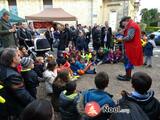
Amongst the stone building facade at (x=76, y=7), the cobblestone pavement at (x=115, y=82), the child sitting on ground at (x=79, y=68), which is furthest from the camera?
the stone building facade at (x=76, y=7)

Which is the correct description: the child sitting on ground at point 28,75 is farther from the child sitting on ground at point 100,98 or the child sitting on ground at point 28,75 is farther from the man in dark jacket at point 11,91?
the child sitting on ground at point 100,98

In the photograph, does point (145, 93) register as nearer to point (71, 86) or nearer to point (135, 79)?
point (135, 79)

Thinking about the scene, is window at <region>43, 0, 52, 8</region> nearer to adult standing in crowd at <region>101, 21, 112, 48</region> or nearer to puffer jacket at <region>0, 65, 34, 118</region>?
adult standing in crowd at <region>101, 21, 112, 48</region>

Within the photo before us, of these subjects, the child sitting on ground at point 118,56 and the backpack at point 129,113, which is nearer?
the backpack at point 129,113

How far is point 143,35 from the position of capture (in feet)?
36.5

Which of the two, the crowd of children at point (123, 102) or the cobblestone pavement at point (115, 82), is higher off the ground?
the crowd of children at point (123, 102)

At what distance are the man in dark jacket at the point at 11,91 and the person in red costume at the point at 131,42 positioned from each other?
4.22 metres

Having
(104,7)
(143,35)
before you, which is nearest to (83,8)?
(104,7)

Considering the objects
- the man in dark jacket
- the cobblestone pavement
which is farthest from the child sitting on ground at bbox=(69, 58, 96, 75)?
the man in dark jacket

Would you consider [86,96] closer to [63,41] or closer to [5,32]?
[5,32]

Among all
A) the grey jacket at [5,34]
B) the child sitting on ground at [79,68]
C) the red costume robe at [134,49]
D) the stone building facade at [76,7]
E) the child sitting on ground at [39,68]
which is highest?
the stone building facade at [76,7]

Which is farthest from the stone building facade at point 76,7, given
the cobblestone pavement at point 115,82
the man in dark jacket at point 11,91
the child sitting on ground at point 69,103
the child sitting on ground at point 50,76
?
the man in dark jacket at point 11,91

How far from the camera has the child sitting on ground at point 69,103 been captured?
3.66 meters

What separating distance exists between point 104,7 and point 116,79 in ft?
84.6
